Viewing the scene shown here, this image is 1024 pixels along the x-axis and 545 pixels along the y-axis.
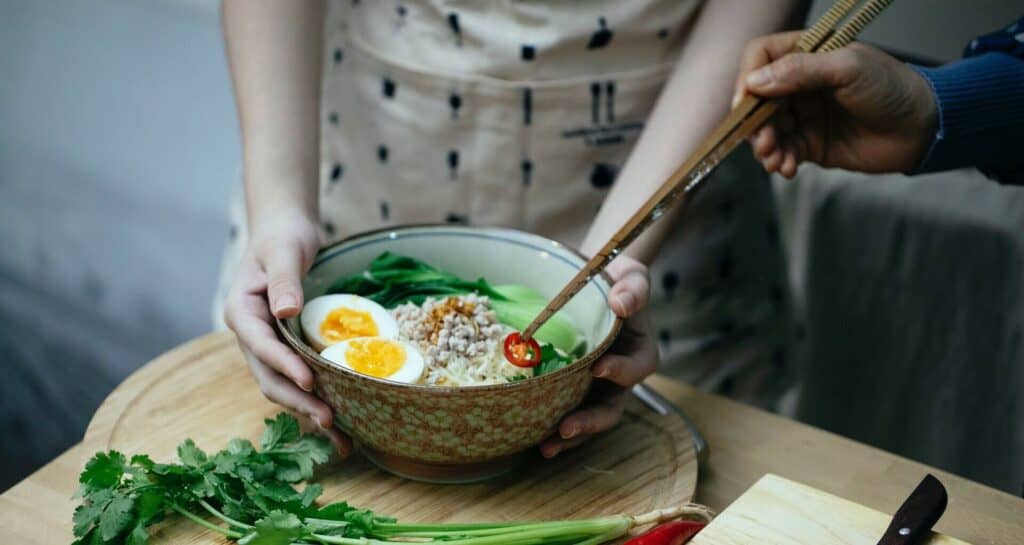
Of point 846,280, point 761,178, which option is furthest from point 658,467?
point 846,280

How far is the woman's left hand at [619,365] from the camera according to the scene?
1080 millimetres

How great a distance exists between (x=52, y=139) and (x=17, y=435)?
1.53 meters

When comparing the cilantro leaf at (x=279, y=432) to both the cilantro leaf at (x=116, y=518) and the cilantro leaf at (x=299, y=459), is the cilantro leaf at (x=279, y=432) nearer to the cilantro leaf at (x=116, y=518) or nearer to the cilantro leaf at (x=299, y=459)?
the cilantro leaf at (x=299, y=459)

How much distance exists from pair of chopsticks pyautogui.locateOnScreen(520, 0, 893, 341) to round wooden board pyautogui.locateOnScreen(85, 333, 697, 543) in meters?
0.18

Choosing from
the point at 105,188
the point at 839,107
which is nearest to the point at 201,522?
the point at 839,107

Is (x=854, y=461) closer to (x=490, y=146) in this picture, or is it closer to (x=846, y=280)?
(x=490, y=146)

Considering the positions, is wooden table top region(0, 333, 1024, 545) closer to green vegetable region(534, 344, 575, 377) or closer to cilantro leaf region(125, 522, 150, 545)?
cilantro leaf region(125, 522, 150, 545)

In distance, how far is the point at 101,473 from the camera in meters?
0.97

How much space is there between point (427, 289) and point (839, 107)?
0.60 m

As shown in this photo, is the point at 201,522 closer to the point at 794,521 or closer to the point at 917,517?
the point at 794,521

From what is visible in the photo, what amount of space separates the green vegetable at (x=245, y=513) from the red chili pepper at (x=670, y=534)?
3 centimetres

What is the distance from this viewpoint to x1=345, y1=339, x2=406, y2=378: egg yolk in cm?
106

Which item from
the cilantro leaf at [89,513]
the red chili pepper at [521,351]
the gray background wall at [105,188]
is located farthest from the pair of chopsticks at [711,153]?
the gray background wall at [105,188]

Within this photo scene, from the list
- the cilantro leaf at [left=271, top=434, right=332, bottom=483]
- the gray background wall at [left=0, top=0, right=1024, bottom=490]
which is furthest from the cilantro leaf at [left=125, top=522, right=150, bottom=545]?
the gray background wall at [left=0, top=0, right=1024, bottom=490]
